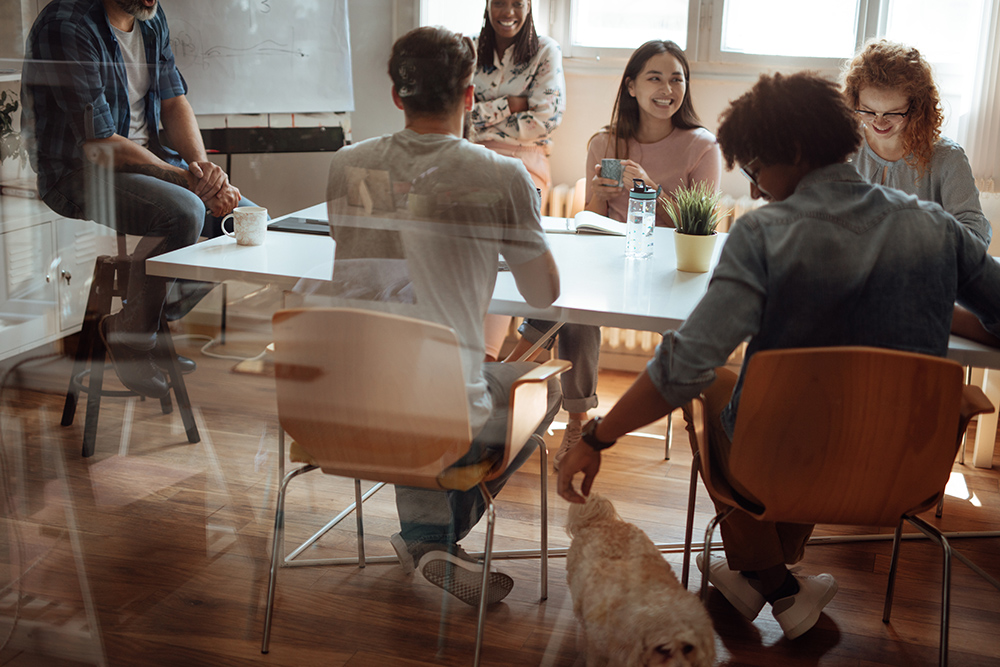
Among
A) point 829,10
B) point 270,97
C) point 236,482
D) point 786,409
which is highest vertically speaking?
point 829,10

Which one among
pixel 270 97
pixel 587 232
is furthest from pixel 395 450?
pixel 270 97

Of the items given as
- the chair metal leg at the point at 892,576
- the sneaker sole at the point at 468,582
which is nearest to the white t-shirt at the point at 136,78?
the sneaker sole at the point at 468,582

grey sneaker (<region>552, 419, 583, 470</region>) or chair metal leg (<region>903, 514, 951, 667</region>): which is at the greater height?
grey sneaker (<region>552, 419, 583, 470</region>)

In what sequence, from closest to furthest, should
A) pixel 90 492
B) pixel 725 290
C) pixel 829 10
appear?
pixel 725 290, pixel 829 10, pixel 90 492

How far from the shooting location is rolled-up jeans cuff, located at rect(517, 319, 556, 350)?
128cm

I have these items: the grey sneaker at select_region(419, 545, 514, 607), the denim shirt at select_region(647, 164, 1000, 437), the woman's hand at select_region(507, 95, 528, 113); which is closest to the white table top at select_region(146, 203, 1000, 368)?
the denim shirt at select_region(647, 164, 1000, 437)

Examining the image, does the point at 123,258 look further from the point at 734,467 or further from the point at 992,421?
the point at 992,421

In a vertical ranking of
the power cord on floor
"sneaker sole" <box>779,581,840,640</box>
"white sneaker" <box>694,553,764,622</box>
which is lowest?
"sneaker sole" <box>779,581,840,640</box>

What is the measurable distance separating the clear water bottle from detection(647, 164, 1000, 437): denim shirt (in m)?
0.26

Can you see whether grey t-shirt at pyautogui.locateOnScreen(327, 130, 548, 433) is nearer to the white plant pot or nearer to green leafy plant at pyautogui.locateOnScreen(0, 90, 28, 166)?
the white plant pot

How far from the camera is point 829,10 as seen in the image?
49.6 inches

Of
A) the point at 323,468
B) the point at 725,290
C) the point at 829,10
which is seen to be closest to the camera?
the point at 725,290

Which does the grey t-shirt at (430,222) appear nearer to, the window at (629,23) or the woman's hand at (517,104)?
the woman's hand at (517,104)

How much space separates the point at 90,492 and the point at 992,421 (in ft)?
5.50
